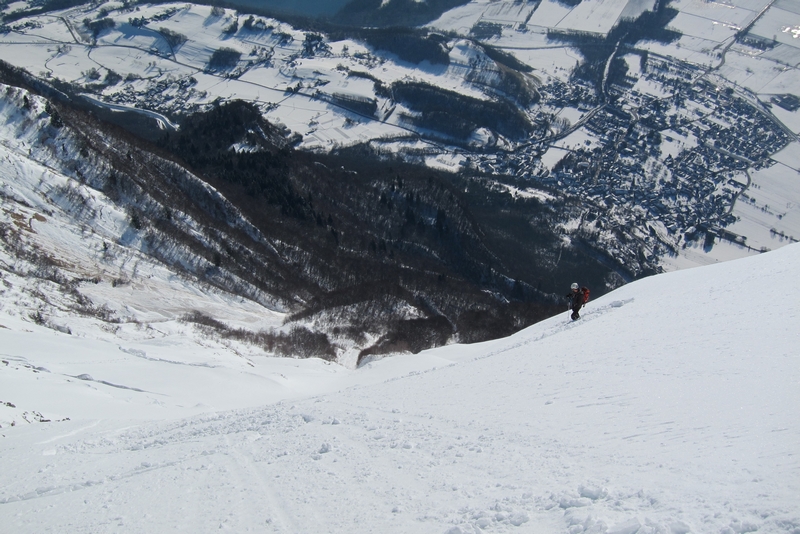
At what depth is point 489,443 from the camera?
1666 centimetres

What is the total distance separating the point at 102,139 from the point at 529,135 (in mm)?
146329

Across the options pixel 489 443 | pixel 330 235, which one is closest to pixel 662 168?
pixel 330 235

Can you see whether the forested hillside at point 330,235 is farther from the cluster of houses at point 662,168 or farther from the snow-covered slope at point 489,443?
the snow-covered slope at point 489,443

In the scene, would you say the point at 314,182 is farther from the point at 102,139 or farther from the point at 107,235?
the point at 107,235

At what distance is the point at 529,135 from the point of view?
195 metres

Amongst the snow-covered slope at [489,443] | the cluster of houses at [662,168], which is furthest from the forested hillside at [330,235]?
the snow-covered slope at [489,443]

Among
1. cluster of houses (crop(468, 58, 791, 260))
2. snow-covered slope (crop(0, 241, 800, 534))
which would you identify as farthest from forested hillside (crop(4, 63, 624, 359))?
snow-covered slope (crop(0, 241, 800, 534))

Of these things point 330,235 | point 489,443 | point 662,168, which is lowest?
point 330,235

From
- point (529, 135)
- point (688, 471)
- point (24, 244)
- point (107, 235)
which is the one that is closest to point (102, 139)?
point (107, 235)

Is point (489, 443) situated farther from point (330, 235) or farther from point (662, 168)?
point (662, 168)

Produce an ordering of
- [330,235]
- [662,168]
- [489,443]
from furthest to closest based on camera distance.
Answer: [662,168] < [330,235] < [489,443]

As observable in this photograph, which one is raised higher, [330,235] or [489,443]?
[489,443]

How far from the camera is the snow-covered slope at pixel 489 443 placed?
12203mm

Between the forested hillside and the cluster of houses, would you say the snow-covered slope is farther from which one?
the cluster of houses
